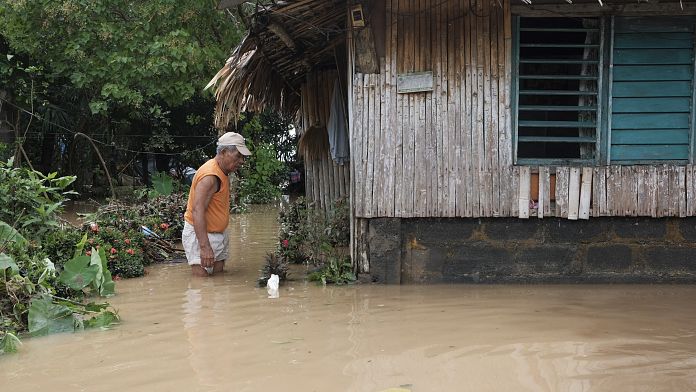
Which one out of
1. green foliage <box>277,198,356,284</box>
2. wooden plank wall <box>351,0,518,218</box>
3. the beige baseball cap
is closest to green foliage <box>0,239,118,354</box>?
the beige baseball cap

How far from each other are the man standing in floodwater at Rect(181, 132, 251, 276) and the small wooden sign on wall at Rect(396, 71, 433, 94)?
1.77 m

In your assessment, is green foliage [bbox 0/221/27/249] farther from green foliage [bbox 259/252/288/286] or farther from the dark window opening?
the dark window opening

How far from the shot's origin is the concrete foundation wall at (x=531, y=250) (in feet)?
23.0

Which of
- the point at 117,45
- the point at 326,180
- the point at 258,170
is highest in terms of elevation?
the point at 117,45

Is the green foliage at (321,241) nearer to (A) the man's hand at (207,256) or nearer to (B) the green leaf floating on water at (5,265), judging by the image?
(A) the man's hand at (207,256)

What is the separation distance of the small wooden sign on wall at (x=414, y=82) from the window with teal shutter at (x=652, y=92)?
174 cm

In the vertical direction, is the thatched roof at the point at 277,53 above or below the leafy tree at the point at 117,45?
below

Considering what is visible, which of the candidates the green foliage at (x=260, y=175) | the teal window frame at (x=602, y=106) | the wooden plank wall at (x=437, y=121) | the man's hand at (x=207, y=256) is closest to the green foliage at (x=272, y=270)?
the man's hand at (x=207, y=256)

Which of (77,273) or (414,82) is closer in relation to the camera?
(77,273)

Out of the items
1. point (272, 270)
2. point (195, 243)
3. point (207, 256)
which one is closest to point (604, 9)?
point (272, 270)

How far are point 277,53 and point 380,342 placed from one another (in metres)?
4.53

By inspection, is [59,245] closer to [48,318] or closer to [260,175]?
[48,318]

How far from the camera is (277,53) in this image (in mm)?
A: 8641

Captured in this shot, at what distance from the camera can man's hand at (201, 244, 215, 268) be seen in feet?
24.9
